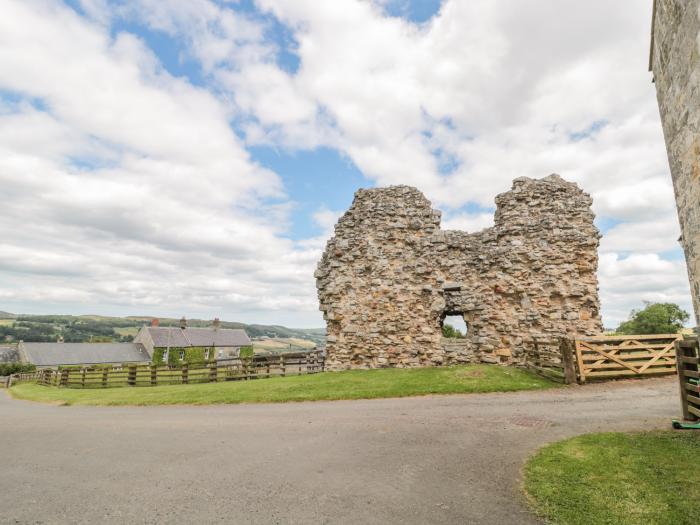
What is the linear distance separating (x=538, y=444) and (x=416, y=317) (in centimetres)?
1197

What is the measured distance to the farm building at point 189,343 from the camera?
194 feet

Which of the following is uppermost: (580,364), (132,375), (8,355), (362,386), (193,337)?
(580,364)

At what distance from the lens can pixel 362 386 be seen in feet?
47.0

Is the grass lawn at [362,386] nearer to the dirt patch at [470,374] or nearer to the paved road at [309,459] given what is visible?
the dirt patch at [470,374]

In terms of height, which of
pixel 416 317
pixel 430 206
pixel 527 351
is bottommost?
pixel 527 351

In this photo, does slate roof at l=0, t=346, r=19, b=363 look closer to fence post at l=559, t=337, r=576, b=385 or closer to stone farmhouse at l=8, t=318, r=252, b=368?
stone farmhouse at l=8, t=318, r=252, b=368

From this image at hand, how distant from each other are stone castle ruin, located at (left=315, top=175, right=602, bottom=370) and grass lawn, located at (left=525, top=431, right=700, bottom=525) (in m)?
11.3

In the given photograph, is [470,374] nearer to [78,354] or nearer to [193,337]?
[193,337]

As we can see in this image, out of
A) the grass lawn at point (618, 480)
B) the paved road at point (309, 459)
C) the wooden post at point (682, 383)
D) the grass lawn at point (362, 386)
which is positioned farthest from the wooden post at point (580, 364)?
the grass lawn at point (618, 480)

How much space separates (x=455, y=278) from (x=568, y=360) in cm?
686

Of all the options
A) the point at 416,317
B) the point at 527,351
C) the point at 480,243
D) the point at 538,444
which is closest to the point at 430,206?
the point at 480,243

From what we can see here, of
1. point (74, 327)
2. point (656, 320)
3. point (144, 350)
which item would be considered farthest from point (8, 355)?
point (74, 327)

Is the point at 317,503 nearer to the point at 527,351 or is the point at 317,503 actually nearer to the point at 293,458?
the point at 293,458

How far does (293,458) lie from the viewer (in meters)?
6.88
